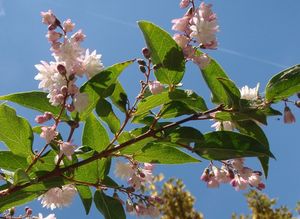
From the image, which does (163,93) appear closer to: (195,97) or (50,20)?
(195,97)

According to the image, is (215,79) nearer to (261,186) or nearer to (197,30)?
(197,30)

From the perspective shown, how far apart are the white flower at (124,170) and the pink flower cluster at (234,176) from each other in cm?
34

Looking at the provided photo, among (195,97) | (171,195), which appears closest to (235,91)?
(195,97)

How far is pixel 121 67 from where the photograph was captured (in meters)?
1.47

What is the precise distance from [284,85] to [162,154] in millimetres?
523

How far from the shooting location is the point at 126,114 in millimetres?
1621

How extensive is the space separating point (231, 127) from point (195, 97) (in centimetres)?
25

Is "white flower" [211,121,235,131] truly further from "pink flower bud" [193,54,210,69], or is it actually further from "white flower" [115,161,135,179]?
"white flower" [115,161,135,179]

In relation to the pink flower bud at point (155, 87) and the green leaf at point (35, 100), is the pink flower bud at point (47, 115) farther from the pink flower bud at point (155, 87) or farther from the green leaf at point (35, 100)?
the pink flower bud at point (155, 87)

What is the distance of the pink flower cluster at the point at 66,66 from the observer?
53.9 inches

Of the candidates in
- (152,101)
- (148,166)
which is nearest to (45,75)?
(152,101)

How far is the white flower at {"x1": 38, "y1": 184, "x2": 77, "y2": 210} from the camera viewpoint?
171 cm

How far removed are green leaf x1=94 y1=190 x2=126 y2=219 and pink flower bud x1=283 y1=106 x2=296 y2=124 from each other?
75 cm

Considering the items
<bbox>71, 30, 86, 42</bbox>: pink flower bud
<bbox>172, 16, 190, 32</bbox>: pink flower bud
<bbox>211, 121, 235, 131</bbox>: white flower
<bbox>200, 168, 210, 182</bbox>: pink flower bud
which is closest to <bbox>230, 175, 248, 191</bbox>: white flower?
<bbox>200, 168, 210, 182</bbox>: pink flower bud
